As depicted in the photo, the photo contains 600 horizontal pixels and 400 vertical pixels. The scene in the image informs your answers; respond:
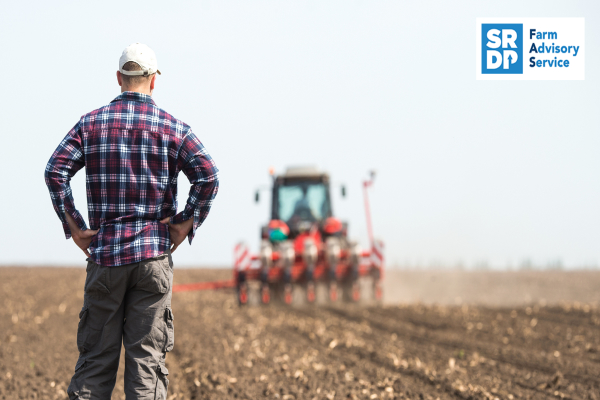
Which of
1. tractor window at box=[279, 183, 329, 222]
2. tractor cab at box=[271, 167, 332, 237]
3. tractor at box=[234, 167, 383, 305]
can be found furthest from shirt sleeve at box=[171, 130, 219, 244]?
tractor window at box=[279, 183, 329, 222]

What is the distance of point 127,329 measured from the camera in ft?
9.52

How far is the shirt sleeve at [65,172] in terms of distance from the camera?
2.85m

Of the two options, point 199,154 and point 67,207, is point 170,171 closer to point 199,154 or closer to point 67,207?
point 199,154

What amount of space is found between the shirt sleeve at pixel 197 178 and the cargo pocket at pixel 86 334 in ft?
1.89

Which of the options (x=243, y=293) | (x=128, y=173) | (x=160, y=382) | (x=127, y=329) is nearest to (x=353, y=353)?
(x=160, y=382)

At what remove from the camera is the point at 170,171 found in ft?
9.65

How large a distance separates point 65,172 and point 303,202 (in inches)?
466

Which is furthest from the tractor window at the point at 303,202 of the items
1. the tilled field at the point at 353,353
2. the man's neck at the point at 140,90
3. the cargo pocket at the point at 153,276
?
the cargo pocket at the point at 153,276

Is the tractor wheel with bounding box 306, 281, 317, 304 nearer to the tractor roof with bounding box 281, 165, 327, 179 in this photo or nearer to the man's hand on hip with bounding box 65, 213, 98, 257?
the tractor roof with bounding box 281, 165, 327, 179

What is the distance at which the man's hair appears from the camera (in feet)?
9.54

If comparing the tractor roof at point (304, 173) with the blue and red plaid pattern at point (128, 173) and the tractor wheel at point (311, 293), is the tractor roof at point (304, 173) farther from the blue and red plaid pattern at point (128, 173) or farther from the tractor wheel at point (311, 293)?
the blue and red plaid pattern at point (128, 173)

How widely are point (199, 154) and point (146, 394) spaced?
1.11 metres

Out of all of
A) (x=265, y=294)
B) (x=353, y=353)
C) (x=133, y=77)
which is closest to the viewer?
(x=133, y=77)

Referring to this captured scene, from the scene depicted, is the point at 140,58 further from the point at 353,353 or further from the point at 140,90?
the point at 353,353
